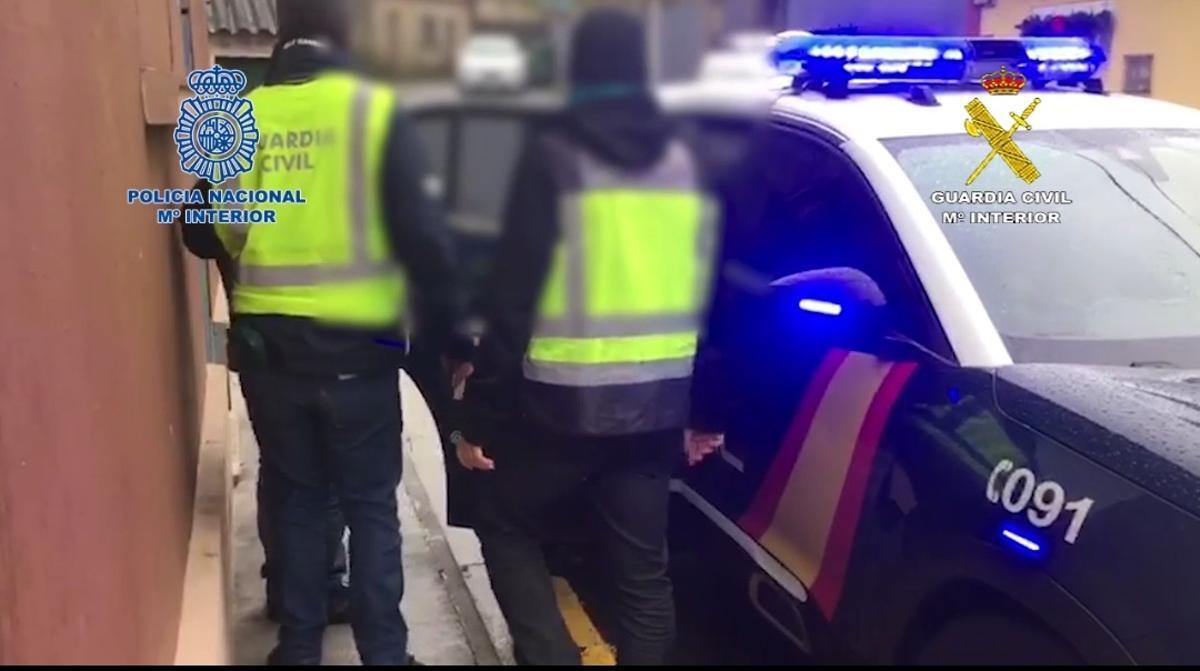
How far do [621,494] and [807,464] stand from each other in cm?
54

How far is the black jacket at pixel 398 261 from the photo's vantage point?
1979 millimetres

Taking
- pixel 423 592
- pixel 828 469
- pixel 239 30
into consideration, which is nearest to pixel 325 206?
pixel 828 469

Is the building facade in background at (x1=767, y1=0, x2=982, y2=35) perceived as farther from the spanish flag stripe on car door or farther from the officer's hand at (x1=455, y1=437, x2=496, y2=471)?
the officer's hand at (x1=455, y1=437, x2=496, y2=471)

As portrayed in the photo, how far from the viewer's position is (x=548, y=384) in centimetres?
215

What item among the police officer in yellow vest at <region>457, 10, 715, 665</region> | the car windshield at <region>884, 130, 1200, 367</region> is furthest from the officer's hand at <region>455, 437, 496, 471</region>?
the car windshield at <region>884, 130, 1200, 367</region>

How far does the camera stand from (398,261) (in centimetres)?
206

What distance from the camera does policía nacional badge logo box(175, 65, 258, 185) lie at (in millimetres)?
2205

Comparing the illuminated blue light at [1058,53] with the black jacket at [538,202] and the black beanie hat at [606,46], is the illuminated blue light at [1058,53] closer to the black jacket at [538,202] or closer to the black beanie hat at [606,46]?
the black jacket at [538,202]

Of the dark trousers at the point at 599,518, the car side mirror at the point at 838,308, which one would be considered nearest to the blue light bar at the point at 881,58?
the car side mirror at the point at 838,308

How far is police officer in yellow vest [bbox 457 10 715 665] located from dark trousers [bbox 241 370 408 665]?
20cm

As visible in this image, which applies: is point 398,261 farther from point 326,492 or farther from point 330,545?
point 330,545

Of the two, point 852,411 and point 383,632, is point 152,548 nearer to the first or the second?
point 383,632

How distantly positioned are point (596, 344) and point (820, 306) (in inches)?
29.4

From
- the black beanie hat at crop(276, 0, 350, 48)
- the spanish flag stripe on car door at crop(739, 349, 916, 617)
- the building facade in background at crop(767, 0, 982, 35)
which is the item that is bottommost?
the spanish flag stripe on car door at crop(739, 349, 916, 617)
